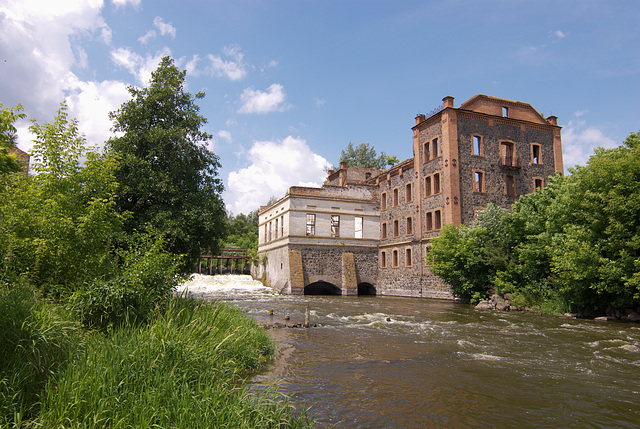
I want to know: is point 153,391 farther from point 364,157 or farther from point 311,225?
point 364,157

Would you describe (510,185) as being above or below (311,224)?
above

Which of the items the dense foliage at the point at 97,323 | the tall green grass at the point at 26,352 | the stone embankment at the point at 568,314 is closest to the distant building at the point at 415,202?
the stone embankment at the point at 568,314

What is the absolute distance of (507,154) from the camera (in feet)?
104

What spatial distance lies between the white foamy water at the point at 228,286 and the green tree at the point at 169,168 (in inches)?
647

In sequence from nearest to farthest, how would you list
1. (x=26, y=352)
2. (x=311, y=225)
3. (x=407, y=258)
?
1. (x=26, y=352)
2. (x=407, y=258)
3. (x=311, y=225)

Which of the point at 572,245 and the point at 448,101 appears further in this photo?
the point at 448,101

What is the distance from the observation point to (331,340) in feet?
41.6

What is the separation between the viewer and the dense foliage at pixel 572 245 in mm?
16734

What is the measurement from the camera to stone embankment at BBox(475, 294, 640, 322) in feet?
57.3

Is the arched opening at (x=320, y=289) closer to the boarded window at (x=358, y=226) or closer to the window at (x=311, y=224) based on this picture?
the window at (x=311, y=224)

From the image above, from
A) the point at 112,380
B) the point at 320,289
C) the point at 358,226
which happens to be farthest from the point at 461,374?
the point at 320,289

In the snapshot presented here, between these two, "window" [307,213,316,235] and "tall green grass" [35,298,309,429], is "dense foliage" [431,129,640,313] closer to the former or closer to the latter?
"window" [307,213,316,235]

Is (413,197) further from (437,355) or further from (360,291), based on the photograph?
(437,355)

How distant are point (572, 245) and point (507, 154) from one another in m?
15.4
